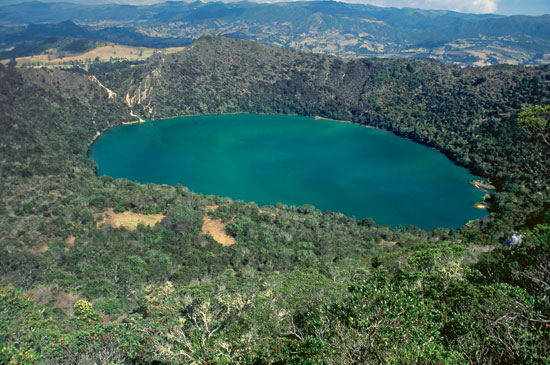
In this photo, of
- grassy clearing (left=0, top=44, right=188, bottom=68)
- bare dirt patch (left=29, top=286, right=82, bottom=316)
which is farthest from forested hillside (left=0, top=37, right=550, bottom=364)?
grassy clearing (left=0, top=44, right=188, bottom=68)

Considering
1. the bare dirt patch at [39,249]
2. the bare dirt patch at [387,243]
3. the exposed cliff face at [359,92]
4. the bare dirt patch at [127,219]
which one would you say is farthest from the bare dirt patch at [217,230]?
the exposed cliff face at [359,92]

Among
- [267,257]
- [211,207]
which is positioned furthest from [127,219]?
[267,257]

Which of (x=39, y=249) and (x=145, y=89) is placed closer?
(x=39, y=249)

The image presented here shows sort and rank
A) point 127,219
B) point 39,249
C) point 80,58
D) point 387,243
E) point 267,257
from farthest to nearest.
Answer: point 80,58 → point 387,243 → point 127,219 → point 267,257 → point 39,249

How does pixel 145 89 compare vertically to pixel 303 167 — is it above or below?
above

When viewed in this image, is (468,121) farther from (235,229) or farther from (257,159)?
(235,229)

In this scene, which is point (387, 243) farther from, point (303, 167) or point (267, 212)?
point (303, 167)

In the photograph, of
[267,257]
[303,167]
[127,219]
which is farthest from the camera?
[303,167]
